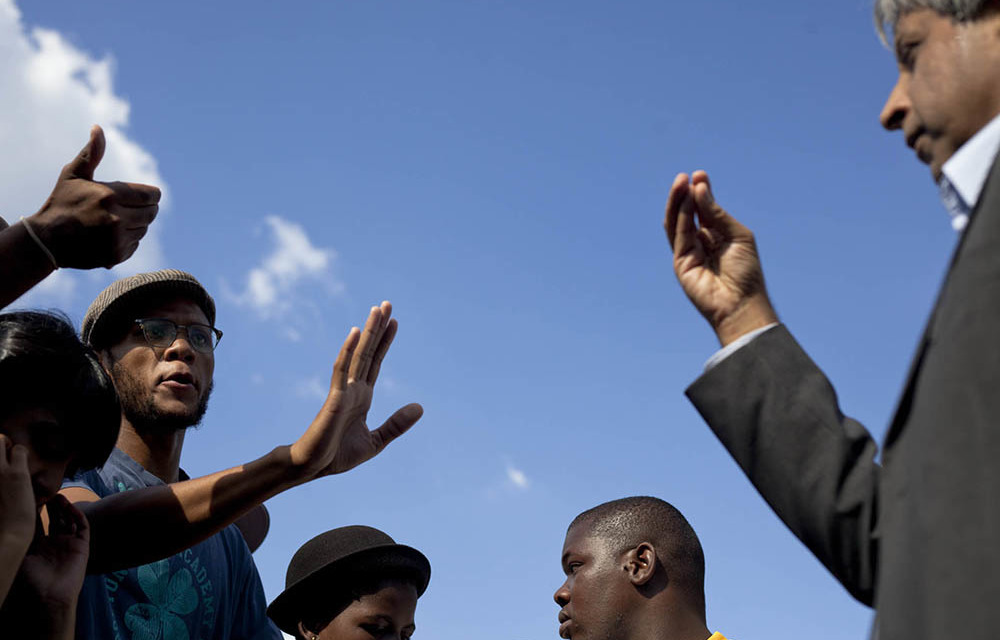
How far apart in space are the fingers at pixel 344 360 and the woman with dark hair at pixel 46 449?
0.79 metres

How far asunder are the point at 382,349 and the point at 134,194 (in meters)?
1.36

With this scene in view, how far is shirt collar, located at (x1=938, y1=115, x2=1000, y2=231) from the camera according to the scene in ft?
6.32

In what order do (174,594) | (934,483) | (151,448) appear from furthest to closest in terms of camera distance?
(151,448)
(174,594)
(934,483)

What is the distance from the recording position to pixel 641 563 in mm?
6004

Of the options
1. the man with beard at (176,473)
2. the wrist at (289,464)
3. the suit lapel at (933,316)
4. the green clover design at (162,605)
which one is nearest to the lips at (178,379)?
the man with beard at (176,473)

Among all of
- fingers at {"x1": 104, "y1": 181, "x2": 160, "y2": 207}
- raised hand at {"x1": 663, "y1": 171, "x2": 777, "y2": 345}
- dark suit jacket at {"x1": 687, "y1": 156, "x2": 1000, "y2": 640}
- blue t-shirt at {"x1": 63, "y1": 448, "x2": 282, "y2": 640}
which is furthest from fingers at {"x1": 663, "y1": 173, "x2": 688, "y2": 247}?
blue t-shirt at {"x1": 63, "y1": 448, "x2": 282, "y2": 640}

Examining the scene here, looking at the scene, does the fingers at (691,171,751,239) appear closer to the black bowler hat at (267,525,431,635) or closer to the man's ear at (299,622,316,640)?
the black bowler hat at (267,525,431,635)

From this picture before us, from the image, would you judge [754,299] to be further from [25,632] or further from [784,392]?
[25,632]

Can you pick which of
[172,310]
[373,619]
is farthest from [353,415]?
[373,619]

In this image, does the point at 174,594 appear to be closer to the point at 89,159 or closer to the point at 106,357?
the point at 106,357

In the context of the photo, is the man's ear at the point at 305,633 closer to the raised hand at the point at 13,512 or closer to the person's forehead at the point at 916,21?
the raised hand at the point at 13,512

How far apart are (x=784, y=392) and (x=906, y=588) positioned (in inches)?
25.2

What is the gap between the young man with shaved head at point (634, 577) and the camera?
585 cm

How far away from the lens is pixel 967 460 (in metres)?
1.58
